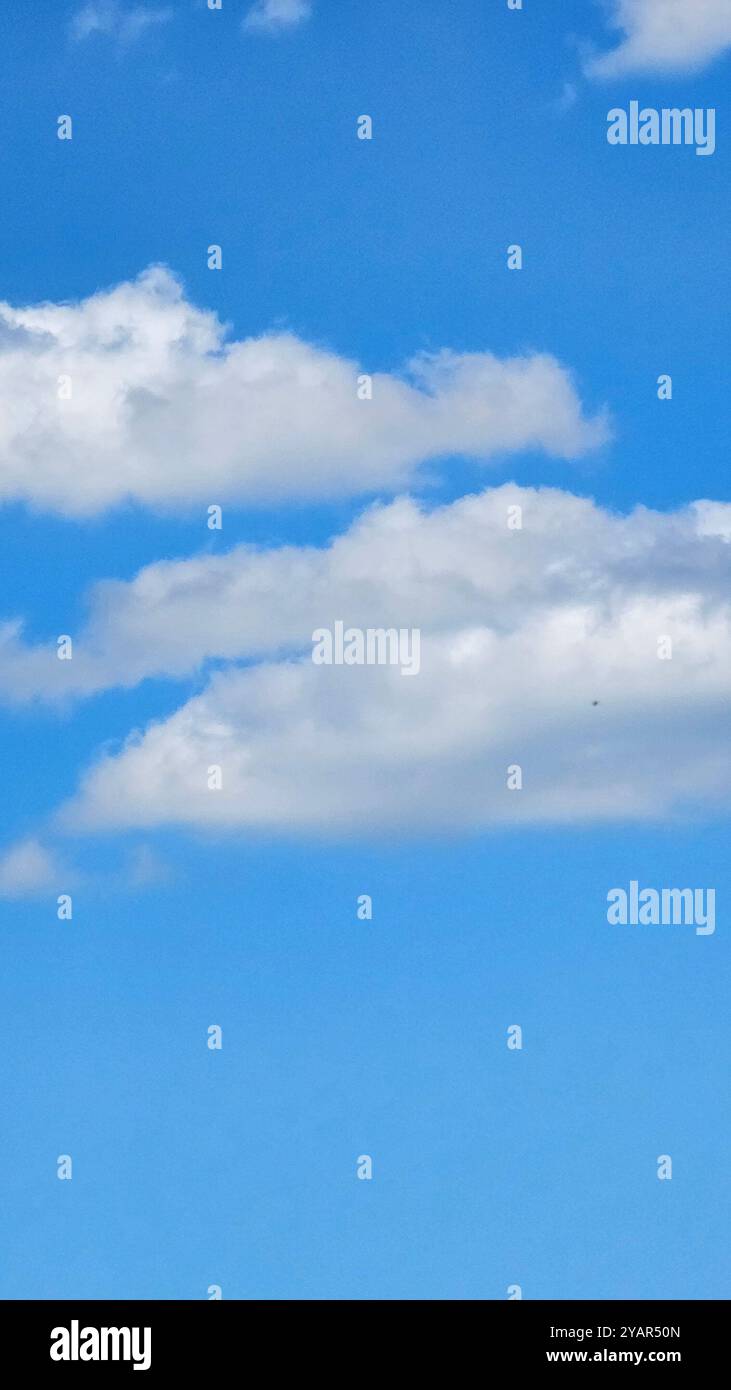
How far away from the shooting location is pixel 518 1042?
278ft
